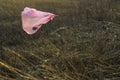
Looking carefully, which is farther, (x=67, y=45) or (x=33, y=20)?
(x=67, y=45)

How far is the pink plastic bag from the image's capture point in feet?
10.3

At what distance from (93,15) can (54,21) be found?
549 mm

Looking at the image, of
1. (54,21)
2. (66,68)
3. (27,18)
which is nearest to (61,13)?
(54,21)

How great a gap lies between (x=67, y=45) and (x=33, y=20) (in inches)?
17.9

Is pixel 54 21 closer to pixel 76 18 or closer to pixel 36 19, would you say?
pixel 76 18

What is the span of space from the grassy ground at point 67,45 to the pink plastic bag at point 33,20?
0.49ft

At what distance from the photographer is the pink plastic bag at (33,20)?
314cm

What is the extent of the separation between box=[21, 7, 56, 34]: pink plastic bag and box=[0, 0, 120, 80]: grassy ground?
15 cm

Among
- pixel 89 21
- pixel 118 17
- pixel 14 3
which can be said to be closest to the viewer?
pixel 118 17

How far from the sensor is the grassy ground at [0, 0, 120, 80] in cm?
293

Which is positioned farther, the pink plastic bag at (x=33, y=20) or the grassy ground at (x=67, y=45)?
the pink plastic bag at (x=33, y=20)

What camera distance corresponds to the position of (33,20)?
3227 millimetres

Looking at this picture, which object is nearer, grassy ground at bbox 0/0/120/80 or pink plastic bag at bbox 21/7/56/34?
grassy ground at bbox 0/0/120/80

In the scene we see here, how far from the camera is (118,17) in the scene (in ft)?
14.3
